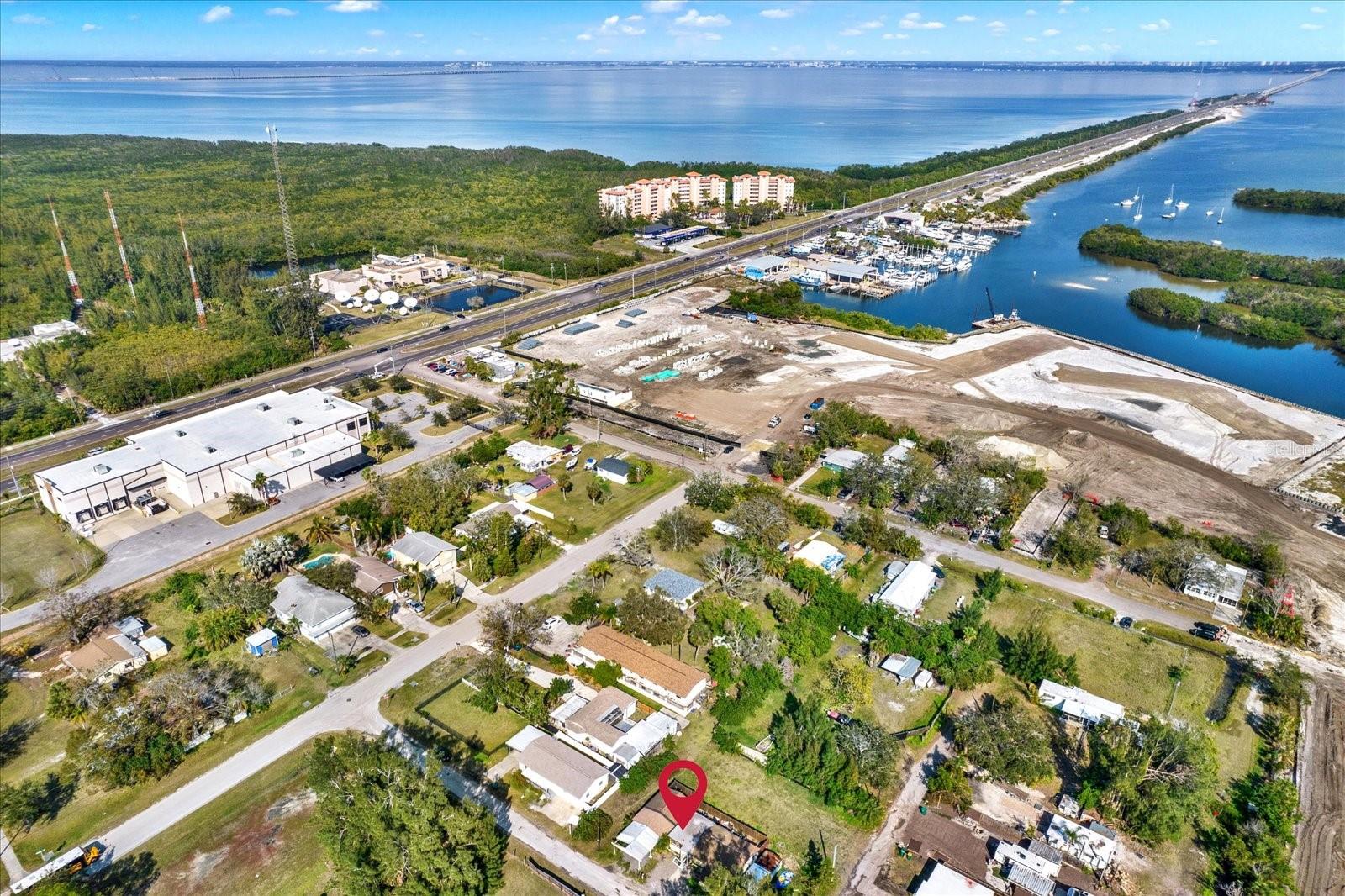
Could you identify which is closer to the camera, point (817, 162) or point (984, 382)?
point (984, 382)

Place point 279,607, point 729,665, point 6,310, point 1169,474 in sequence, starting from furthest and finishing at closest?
1. point 6,310
2. point 1169,474
3. point 279,607
4. point 729,665

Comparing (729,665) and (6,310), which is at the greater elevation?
(6,310)

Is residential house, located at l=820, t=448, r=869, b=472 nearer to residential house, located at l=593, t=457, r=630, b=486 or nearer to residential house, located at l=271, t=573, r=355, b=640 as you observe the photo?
residential house, located at l=593, t=457, r=630, b=486

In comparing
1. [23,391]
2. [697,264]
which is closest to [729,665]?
[23,391]

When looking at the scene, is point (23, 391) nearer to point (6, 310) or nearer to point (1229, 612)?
point (6, 310)

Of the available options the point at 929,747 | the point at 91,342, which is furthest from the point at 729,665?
the point at 91,342

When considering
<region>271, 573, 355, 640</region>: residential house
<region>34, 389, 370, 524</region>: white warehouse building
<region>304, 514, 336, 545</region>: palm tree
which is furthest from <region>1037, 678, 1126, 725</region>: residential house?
<region>34, 389, 370, 524</region>: white warehouse building

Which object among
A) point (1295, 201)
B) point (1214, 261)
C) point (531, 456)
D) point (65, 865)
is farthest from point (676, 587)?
point (1295, 201)

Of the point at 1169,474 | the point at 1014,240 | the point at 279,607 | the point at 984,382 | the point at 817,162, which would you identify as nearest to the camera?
the point at 279,607
